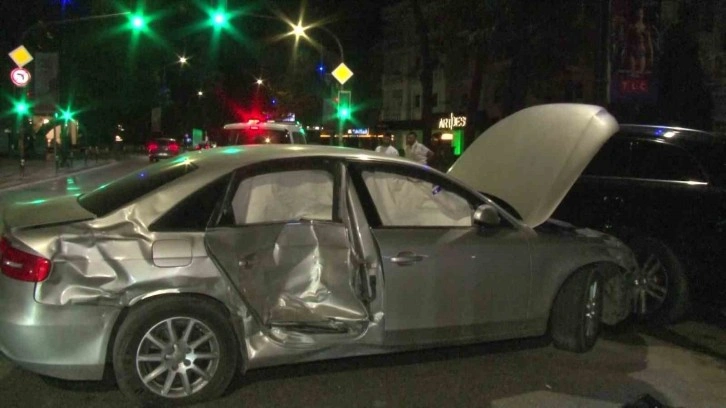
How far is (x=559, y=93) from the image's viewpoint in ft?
103

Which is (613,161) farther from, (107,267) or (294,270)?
(107,267)

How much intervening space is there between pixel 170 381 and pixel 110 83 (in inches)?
1590

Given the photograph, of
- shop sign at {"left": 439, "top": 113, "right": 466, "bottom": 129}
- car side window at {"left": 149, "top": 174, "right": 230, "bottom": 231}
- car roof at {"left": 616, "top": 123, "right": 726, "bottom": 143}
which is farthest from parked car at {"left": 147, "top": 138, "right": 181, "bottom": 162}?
car side window at {"left": 149, "top": 174, "right": 230, "bottom": 231}

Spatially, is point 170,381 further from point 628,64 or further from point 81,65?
point 81,65

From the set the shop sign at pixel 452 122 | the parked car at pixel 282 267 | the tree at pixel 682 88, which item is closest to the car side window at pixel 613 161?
the parked car at pixel 282 267

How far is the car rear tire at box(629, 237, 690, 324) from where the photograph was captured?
23.1 ft

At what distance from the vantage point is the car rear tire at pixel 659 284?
7.03m

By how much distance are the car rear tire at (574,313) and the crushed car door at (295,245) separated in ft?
5.55

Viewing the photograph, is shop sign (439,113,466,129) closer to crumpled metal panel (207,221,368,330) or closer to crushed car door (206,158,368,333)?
crushed car door (206,158,368,333)

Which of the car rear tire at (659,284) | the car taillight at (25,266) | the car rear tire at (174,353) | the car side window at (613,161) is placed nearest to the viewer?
the car taillight at (25,266)

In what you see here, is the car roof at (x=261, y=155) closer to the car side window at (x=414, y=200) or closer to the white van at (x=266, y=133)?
the car side window at (x=414, y=200)

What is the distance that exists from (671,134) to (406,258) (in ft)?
12.0

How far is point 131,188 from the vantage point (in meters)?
5.19

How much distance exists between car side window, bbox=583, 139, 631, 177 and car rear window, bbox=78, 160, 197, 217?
4460 mm
